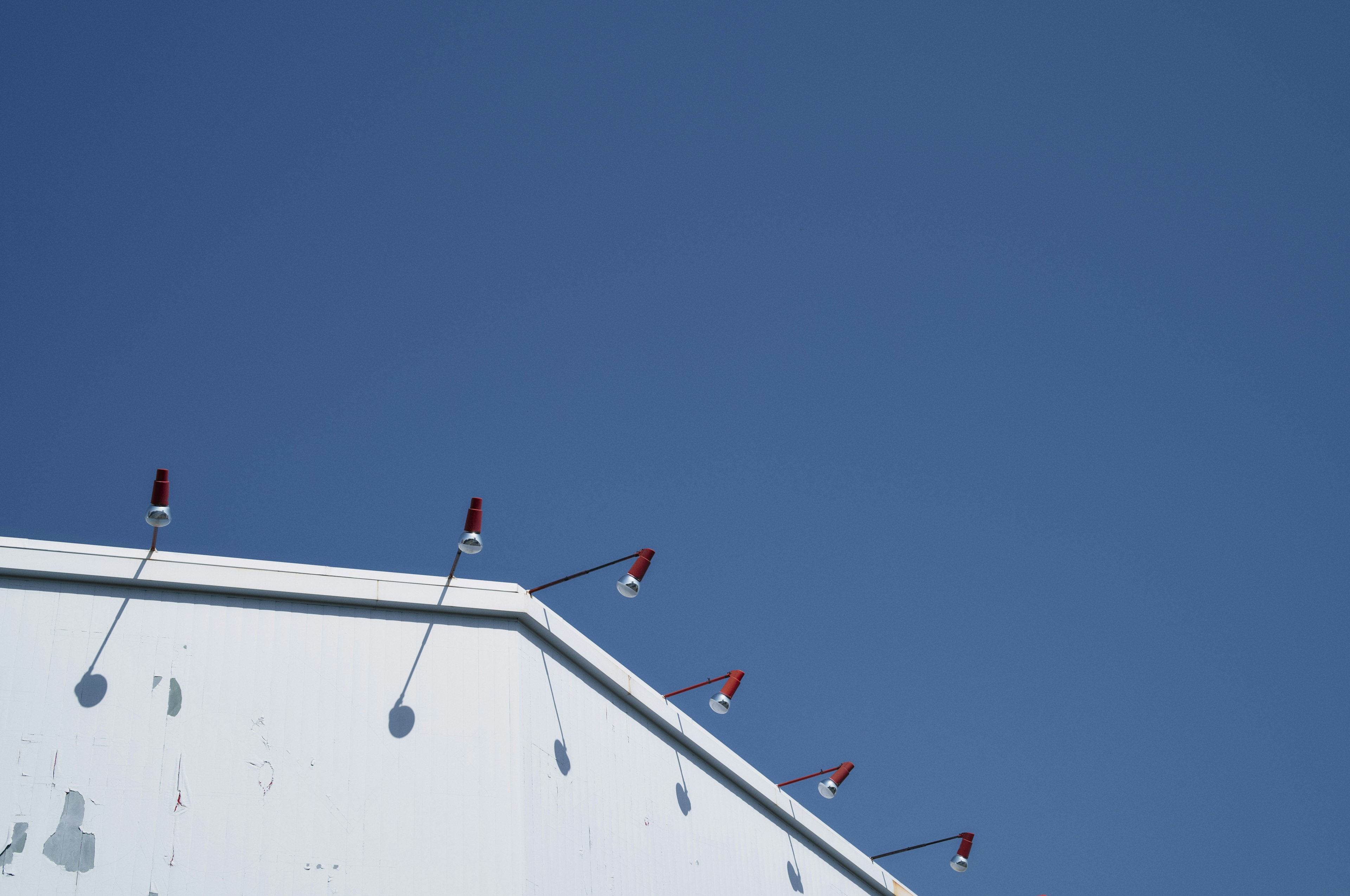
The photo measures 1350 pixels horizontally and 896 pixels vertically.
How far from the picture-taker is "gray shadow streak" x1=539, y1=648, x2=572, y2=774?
14.3 meters

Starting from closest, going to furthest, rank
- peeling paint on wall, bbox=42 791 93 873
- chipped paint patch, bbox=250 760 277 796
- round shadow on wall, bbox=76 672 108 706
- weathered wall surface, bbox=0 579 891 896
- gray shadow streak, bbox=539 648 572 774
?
peeling paint on wall, bbox=42 791 93 873 → weathered wall surface, bbox=0 579 891 896 → round shadow on wall, bbox=76 672 108 706 → chipped paint patch, bbox=250 760 277 796 → gray shadow streak, bbox=539 648 572 774

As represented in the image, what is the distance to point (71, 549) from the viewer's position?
12414 mm

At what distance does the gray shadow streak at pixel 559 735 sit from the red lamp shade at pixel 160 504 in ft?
15.2

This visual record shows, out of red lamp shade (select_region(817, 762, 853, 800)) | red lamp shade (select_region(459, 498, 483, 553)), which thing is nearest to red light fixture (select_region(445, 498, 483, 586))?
red lamp shade (select_region(459, 498, 483, 553))

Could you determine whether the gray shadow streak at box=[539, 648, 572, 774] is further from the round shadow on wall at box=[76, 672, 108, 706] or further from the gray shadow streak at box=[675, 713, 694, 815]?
the round shadow on wall at box=[76, 672, 108, 706]

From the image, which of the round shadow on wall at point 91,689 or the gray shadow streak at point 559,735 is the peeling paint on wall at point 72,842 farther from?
the gray shadow streak at point 559,735

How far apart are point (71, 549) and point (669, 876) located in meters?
8.02

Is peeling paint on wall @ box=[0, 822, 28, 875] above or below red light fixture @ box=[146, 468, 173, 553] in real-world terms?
below

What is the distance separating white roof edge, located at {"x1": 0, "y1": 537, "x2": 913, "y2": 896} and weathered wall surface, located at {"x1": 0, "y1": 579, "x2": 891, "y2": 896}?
0.13 metres

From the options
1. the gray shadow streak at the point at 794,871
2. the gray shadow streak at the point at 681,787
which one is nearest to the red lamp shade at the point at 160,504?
the gray shadow streak at the point at 681,787

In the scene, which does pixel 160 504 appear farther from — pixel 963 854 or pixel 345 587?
pixel 963 854

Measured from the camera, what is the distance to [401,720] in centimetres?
1328

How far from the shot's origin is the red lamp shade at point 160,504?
11.8 metres

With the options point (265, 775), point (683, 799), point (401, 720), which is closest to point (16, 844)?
point (265, 775)
